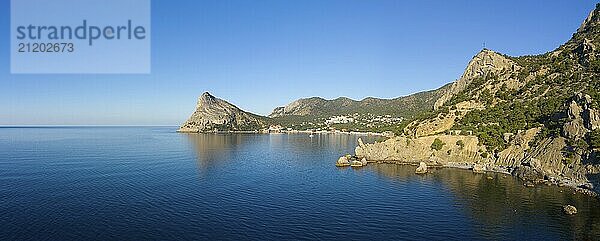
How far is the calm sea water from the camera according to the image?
49.7 meters

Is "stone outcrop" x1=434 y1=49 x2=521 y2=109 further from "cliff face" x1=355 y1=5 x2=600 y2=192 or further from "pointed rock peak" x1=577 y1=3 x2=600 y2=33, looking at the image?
"pointed rock peak" x1=577 y1=3 x2=600 y2=33

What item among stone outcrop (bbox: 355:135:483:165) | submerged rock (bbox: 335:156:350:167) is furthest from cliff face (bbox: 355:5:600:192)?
submerged rock (bbox: 335:156:350:167)

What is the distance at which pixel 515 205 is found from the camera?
63.3 metres

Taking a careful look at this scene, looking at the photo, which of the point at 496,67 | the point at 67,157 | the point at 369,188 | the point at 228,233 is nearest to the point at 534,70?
the point at 496,67

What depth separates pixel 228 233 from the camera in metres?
49.3

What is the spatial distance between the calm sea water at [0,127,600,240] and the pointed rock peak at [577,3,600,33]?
74.4 m

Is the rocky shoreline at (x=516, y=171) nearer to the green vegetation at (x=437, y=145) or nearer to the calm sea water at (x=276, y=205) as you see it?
the calm sea water at (x=276, y=205)

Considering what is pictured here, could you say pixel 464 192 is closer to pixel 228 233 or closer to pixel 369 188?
pixel 369 188

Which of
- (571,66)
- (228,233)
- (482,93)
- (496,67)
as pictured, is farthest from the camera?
(496,67)

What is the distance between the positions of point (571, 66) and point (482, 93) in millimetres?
26796

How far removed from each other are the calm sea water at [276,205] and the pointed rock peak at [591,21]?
74.4 meters

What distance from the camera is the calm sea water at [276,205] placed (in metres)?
49.7

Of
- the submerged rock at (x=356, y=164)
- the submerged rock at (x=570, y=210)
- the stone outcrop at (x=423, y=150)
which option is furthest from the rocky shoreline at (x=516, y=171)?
the submerged rock at (x=570, y=210)

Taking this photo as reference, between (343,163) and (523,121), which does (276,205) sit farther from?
(523,121)
